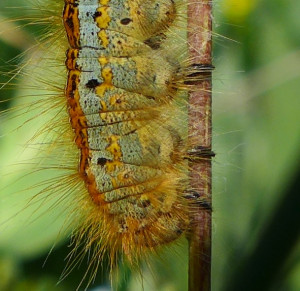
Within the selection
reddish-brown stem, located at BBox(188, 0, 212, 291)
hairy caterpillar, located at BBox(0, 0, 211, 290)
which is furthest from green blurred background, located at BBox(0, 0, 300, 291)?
reddish-brown stem, located at BBox(188, 0, 212, 291)

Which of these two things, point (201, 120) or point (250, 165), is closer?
point (201, 120)

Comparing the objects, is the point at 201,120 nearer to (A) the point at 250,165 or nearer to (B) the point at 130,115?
(B) the point at 130,115

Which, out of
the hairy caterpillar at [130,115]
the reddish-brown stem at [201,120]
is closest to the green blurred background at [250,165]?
the hairy caterpillar at [130,115]

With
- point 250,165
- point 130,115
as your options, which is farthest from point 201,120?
point 250,165

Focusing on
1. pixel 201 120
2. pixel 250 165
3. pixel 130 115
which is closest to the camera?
pixel 201 120

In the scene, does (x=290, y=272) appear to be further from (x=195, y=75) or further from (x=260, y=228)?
(x=195, y=75)

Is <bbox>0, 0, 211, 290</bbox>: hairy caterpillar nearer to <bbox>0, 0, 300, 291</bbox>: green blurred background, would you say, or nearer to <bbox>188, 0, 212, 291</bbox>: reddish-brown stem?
<bbox>188, 0, 212, 291</bbox>: reddish-brown stem
